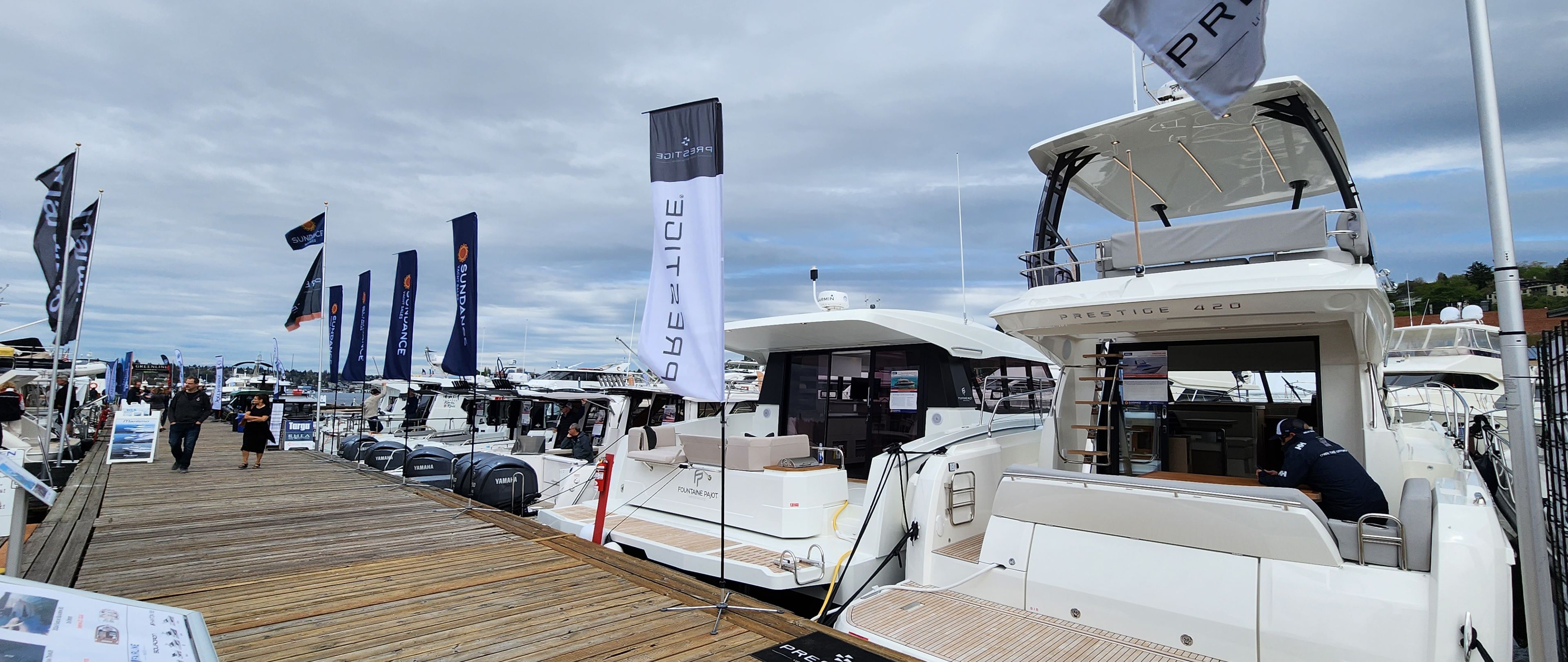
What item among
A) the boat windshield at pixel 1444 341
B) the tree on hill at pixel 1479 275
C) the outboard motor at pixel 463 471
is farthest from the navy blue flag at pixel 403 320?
the tree on hill at pixel 1479 275

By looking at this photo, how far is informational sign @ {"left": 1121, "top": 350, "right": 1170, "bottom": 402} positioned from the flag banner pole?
381 centimetres

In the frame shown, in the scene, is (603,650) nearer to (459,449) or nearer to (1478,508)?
(1478,508)

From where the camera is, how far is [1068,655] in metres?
3.88

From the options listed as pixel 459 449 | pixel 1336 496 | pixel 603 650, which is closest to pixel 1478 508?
pixel 1336 496

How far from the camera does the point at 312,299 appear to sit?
1831 centimetres

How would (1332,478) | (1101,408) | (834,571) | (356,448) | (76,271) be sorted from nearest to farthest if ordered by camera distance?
(1332,478) < (834,571) < (1101,408) < (76,271) < (356,448)

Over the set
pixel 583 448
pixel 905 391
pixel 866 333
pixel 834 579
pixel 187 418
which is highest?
pixel 866 333

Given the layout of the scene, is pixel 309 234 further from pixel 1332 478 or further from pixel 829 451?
pixel 1332 478

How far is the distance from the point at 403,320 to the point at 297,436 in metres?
9.55

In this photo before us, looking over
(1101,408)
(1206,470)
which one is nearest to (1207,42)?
(1101,408)

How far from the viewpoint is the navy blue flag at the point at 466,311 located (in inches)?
346

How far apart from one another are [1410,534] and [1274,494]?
24.4 inches

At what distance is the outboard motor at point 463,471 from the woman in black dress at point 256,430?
11.3 feet

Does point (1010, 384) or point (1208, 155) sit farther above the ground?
point (1208, 155)
